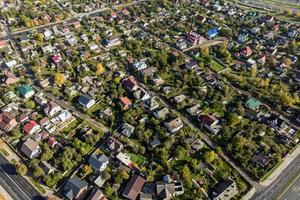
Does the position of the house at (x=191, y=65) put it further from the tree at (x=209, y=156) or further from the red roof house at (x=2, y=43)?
the red roof house at (x=2, y=43)

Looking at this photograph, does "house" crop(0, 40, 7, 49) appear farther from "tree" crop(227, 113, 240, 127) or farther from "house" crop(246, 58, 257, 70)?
"house" crop(246, 58, 257, 70)

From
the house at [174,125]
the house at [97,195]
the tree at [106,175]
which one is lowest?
the house at [97,195]

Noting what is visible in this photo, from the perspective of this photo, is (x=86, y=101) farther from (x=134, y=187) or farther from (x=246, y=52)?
(x=246, y=52)

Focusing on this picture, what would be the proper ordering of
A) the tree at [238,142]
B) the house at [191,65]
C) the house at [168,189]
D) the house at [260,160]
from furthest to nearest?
the house at [191,65]
the tree at [238,142]
the house at [260,160]
the house at [168,189]

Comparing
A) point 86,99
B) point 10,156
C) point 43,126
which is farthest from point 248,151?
point 10,156

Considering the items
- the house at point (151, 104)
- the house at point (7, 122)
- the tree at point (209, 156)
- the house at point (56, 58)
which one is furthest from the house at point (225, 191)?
the house at point (56, 58)

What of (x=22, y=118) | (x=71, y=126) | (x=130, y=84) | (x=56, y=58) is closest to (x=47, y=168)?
(x=71, y=126)
